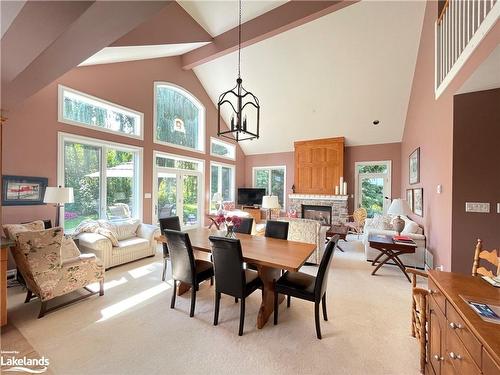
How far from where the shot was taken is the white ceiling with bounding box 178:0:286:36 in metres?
3.94

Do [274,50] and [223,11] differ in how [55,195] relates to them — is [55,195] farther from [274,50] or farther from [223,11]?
[274,50]

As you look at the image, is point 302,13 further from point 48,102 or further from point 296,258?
point 48,102

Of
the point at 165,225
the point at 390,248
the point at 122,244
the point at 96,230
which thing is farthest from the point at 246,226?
the point at 96,230

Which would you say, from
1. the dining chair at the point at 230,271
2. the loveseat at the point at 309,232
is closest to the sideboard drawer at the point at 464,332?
the dining chair at the point at 230,271

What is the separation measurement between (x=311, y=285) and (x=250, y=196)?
6.29m

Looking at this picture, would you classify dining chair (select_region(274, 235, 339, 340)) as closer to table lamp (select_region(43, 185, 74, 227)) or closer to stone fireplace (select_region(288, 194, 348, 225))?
table lamp (select_region(43, 185, 74, 227))

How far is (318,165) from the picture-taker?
729 centimetres

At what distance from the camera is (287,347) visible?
1.93 m

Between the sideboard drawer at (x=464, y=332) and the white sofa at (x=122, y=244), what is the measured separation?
4.16 meters

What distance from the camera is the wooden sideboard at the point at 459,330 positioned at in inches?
34.4

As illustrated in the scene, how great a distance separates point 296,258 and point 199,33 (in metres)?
4.89

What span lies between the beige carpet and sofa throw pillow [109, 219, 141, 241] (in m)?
1.30

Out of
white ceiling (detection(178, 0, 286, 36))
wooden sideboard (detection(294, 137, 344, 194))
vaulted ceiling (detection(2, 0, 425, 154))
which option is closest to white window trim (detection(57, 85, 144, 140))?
vaulted ceiling (detection(2, 0, 425, 154))

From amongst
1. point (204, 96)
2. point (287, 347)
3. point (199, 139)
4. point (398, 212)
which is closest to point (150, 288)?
point (287, 347)
